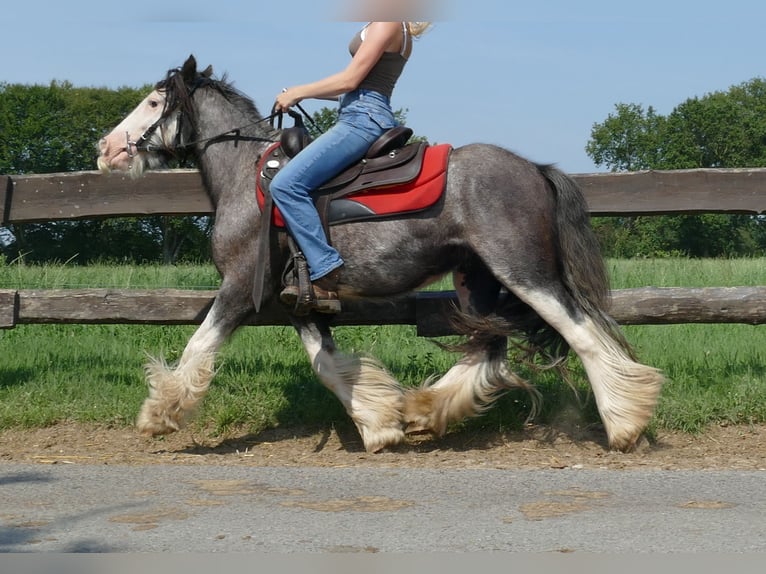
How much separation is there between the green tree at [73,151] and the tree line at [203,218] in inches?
1.1

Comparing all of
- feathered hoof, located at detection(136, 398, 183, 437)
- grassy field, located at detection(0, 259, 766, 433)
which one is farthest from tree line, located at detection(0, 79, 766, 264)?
feathered hoof, located at detection(136, 398, 183, 437)

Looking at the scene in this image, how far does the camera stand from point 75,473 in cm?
532

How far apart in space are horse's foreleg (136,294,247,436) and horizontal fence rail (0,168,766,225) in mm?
1198

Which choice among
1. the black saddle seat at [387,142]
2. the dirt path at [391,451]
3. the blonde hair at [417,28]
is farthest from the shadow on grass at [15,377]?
the blonde hair at [417,28]

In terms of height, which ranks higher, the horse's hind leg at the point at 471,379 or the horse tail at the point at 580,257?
the horse tail at the point at 580,257

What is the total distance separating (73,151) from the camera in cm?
2875

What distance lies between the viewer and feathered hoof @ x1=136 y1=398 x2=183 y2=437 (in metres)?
6.20

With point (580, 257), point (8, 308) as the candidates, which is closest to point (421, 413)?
point (580, 257)

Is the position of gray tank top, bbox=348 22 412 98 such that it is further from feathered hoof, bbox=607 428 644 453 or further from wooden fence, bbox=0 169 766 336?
feathered hoof, bbox=607 428 644 453

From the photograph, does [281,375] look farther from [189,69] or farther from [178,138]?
[189,69]

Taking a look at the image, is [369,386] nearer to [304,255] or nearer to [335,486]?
[304,255]

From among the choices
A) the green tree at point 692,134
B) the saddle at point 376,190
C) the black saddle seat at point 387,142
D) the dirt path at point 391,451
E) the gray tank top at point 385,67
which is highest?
the green tree at point 692,134

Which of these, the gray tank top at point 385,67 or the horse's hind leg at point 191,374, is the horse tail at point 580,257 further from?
the horse's hind leg at point 191,374

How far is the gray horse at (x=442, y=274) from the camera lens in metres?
6.03
